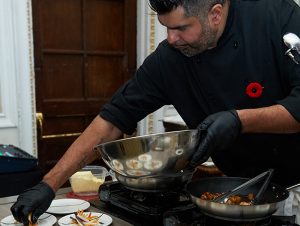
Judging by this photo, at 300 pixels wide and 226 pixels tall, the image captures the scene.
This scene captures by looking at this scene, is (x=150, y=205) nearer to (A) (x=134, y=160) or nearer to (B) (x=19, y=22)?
(A) (x=134, y=160)

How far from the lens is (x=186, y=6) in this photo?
48.2 inches

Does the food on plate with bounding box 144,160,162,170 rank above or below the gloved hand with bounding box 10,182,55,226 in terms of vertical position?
above

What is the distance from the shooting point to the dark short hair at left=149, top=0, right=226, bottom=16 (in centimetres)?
122

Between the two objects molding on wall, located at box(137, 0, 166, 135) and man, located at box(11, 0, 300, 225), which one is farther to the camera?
molding on wall, located at box(137, 0, 166, 135)

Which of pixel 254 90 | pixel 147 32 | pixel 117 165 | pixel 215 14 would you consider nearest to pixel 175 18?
pixel 215 14

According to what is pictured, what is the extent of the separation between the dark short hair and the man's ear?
0.03 m

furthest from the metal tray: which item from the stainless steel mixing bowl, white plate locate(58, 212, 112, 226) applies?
the stainless steel mixing bowl

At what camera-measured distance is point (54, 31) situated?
287cm

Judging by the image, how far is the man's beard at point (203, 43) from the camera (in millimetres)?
1306

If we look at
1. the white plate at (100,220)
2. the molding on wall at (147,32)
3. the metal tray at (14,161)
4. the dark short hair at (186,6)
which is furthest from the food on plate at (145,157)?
the molding on wall at (147,32)

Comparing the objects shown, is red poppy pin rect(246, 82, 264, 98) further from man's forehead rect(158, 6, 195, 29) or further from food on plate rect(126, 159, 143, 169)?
food on plate rect(126, 159, 143, 169)

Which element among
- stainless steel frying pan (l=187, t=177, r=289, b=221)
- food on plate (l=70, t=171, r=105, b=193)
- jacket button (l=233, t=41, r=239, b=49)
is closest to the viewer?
stainless steel frying pan (l=187, t=177, r=289, b=221)

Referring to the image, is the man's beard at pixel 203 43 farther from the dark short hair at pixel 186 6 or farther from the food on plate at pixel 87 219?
the food on plate at pixel 87 219

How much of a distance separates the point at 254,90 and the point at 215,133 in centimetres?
37
